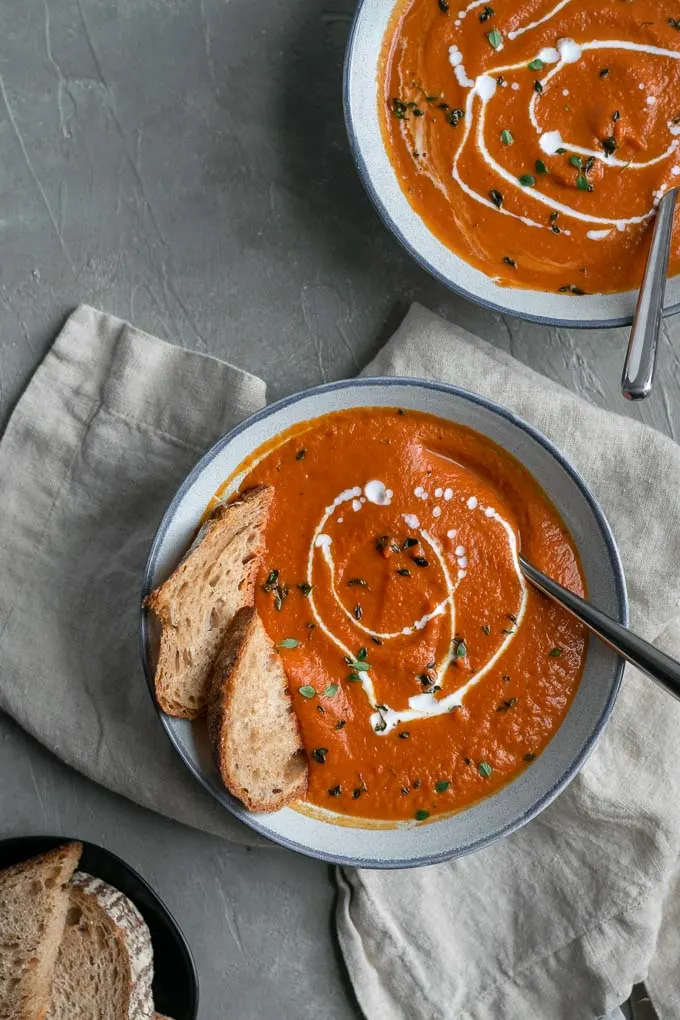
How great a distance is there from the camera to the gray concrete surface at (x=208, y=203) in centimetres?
347

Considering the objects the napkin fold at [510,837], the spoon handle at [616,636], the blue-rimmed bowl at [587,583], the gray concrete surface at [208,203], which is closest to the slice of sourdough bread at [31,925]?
the napkin fold at [510,837]

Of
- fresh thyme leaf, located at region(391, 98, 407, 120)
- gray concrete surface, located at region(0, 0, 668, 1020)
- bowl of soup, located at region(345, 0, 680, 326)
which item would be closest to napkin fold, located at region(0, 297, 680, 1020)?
gray concrete surface, located at region(0, 0, 668, 1020)

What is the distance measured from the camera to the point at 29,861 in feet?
10.5

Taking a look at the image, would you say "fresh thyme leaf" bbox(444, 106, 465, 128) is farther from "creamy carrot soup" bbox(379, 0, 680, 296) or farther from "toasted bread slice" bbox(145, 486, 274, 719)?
"toasted bread slice" bbox(145, 486, 274, 719)

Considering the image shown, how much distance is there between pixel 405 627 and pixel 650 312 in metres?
1.24

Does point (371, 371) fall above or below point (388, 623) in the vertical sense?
above

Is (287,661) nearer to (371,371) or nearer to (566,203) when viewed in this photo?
(371,371)

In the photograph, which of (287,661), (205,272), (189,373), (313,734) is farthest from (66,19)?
(313,734)

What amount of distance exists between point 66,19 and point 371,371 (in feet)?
5.44

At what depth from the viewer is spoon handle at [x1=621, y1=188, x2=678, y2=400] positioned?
3.02m

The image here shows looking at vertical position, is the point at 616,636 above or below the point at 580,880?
above

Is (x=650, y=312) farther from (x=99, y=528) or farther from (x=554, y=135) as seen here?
→ (x=99, y=528)

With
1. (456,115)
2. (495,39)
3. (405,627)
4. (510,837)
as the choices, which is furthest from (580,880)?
(495,39)

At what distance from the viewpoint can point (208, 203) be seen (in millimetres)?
3479
